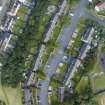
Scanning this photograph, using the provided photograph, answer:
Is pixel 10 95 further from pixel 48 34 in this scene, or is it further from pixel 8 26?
pixel 48 34

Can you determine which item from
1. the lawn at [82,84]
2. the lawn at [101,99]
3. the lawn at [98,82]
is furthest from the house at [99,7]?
the lawn at [101,99]

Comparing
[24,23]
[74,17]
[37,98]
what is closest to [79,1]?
[74,17]

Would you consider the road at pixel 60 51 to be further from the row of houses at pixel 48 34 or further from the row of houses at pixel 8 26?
the row of houses at pixel 8 26

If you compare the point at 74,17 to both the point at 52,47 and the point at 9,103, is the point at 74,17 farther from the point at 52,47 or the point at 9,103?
the point at 9,103

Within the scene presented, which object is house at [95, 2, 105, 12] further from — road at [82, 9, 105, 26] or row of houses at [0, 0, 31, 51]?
row of houses at [0, 0, 31, 51]

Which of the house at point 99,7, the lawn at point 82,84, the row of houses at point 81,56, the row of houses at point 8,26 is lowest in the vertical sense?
the lawn at point 82,84
